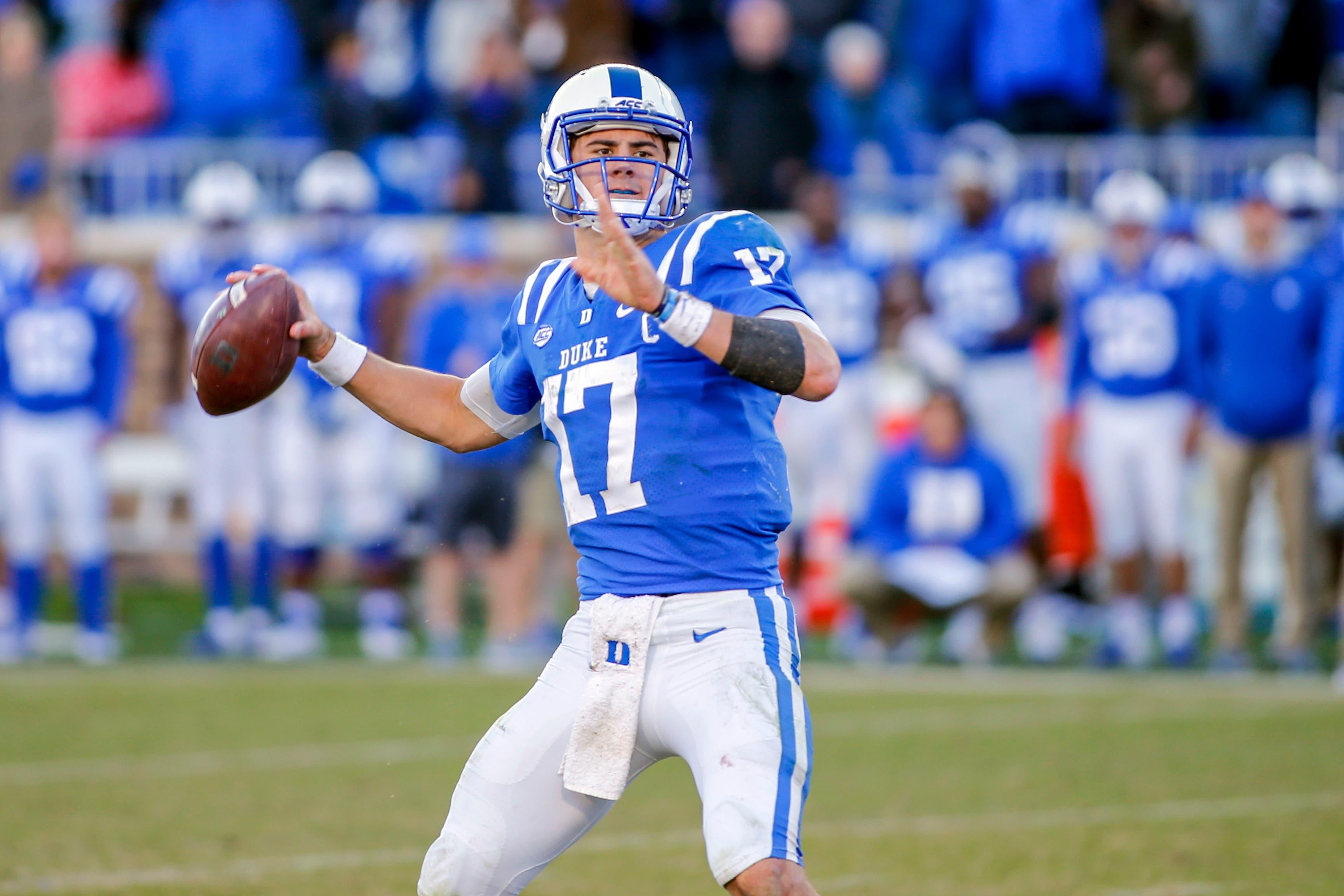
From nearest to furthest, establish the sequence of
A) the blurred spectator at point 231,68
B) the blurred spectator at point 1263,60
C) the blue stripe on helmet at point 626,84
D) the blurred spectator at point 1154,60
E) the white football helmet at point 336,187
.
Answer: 1. the blue stripe on helmet at point 626,84
2. the white football helmet at point 336,187
3. the blurred spectator at point 1154,60
4. the blurred spectator at point 1263,60
5. the blurred spectator at point 231,68

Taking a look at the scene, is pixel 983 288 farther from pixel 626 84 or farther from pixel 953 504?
pixel 626 84

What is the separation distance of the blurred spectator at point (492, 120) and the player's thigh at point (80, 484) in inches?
113

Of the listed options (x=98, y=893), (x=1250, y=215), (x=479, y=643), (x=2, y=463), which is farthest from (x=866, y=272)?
(x=98, y=893)

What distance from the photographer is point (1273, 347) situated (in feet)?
29.0

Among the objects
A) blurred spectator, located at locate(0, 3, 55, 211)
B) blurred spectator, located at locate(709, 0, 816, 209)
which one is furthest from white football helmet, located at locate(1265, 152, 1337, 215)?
blurred spectator, located at locate(0, 3, 55, 211)

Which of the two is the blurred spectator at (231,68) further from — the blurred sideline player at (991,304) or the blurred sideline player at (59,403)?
the blurred sideline player at (991,304)

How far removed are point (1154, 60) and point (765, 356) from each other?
961 cm

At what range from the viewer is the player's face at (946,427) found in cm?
922

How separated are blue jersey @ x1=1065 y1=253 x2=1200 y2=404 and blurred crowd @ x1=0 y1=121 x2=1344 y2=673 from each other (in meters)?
0.01

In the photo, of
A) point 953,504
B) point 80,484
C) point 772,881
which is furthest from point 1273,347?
point 772,881

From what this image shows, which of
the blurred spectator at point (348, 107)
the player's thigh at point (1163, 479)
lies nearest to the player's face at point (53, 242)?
the blurred spectator at point (348, 107)

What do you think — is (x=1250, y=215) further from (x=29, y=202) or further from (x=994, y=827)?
(x=29, y=202)

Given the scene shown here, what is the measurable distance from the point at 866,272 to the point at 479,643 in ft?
9.56

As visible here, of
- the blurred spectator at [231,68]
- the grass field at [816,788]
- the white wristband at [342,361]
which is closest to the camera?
the white wristband at [342,361]
